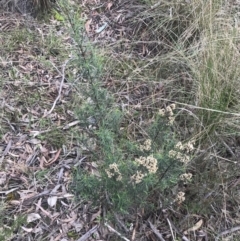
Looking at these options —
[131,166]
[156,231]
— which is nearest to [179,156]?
[131,166]

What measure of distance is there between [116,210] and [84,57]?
0.66 m

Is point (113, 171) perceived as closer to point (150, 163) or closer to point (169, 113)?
point (150, 163)

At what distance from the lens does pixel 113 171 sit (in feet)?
5.60

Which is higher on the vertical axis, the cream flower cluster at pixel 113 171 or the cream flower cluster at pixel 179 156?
the cream flower cluster at pixel 179 156

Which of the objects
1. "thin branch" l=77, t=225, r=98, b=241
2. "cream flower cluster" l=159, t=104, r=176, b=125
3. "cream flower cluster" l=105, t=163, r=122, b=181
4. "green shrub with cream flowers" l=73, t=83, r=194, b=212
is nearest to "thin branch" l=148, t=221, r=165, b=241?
Result: "green shrub with cream flowers" l=73, t=83, r=194, b=212

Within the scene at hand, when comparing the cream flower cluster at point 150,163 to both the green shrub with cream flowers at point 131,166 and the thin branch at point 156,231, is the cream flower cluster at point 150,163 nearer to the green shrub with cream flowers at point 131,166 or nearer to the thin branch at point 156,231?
the green shrub with cream flowers at point 131,166

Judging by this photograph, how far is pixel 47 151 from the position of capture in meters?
2.27

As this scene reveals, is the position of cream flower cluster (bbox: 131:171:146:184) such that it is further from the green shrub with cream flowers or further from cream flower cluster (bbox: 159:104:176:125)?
cream flower cluster (bbox: 159:104:176:125)

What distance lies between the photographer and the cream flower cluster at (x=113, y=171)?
1664 mm

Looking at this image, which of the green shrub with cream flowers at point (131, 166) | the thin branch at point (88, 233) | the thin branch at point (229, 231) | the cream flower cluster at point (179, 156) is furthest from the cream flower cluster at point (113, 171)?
the thin branch at point (229, 231)

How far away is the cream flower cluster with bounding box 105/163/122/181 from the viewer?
65.5 inches

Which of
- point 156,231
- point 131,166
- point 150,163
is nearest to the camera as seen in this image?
point 150,163

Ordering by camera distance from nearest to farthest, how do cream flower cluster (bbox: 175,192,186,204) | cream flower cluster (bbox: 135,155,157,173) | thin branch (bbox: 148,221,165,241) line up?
cream flower cluster (bbox: 135,155,157,173)
cream flower cluster (bbox: 175,192,186,204)
thin branch (bbox: 148,221,165,241)

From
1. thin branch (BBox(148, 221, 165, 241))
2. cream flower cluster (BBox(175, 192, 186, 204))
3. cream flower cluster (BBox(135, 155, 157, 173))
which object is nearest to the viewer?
cream flower cluster (BBox(135, 155, 157, 173))
